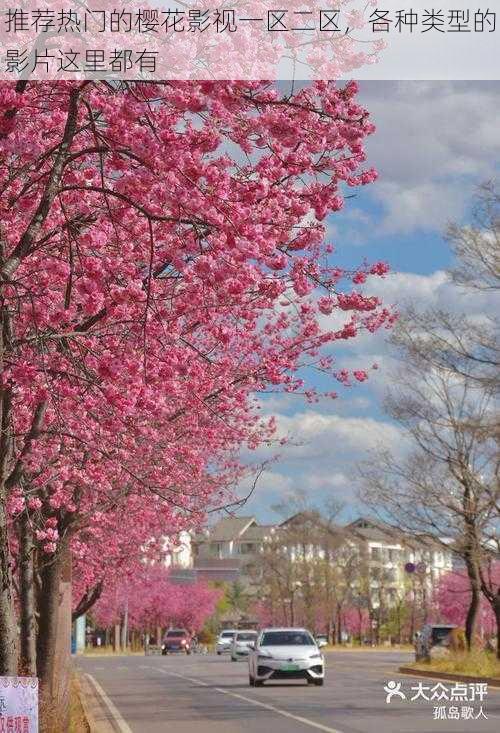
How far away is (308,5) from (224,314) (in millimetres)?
6625

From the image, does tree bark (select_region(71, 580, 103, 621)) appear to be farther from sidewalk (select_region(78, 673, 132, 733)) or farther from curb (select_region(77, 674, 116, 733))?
curb (select_region(77, 674, 116, 733))

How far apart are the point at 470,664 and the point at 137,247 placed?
26961mm

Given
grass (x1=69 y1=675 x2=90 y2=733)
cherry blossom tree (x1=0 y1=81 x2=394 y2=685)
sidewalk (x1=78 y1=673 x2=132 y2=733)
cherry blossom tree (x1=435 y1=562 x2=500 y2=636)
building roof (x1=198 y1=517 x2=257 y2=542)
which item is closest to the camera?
cherry blossom tree (x1=0 y1=81 x2=394 y2=685)

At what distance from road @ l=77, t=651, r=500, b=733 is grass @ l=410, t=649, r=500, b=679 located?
1.39 meters

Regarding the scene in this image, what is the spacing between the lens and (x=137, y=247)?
40.4 ft

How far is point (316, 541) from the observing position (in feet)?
318

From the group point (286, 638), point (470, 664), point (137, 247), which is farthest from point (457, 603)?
point (137, 247)

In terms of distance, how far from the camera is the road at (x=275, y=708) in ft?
63.9

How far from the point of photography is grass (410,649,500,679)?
3481 centimetres

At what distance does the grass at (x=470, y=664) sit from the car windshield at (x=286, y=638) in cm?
461

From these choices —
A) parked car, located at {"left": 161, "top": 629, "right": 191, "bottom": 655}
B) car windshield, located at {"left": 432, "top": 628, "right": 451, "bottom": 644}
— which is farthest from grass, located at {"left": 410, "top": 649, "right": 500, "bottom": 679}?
parked car, located at {"left": 161, "top": 629, "right": 191, "bottom": 655}

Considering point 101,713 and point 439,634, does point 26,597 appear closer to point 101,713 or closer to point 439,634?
point 101,713

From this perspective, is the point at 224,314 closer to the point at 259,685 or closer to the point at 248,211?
the point at 248,211

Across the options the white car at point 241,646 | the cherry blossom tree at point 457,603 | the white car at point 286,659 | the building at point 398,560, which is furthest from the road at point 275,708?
the cherry blossom tree at point 457,603
